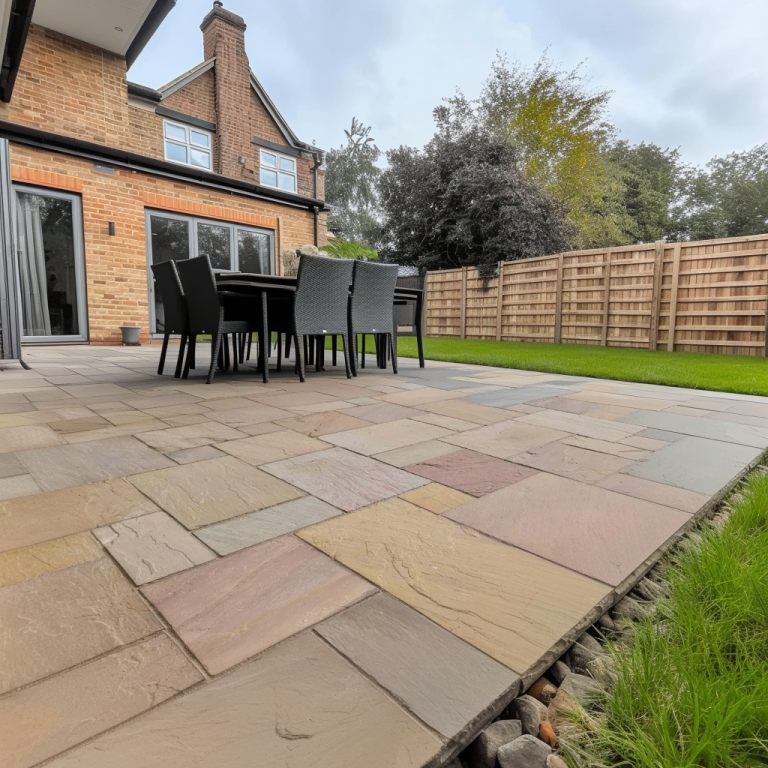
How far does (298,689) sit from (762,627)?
2.61ft

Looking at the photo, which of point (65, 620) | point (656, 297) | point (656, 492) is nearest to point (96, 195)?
point (65, 620)

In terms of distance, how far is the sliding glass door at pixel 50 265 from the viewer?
247 inches

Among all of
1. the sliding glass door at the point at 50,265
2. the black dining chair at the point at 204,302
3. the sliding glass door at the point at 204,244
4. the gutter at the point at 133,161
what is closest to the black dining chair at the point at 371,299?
the black dining chair at the point at 204,302

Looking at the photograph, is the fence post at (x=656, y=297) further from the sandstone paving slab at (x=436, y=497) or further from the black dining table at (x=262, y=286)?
the sandstone paving slab at (x=436, y=497)

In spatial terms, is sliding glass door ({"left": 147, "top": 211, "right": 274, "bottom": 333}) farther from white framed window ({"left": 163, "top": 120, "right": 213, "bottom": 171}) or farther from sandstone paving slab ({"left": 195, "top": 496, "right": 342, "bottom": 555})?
sandstone paving slab ({"left": 195, "top": 496, "right": 342, "bottom": 555})

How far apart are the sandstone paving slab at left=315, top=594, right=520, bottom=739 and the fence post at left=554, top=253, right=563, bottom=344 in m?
9.23

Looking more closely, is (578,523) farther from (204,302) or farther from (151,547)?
(204,302)

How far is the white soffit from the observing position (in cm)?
596

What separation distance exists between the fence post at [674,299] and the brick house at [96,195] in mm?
6623

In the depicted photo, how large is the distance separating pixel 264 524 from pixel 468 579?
0.51m

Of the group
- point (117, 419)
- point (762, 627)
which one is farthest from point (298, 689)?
point (117, 419)

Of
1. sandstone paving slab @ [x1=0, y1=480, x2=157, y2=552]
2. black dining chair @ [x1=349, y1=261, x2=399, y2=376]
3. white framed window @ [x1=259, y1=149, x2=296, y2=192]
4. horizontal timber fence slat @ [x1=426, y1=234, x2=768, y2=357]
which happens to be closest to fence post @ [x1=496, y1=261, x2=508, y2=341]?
horizontal timber fence slat @ [x1=426, y1=234, x2=768, y2=357]

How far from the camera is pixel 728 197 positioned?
67.7ft

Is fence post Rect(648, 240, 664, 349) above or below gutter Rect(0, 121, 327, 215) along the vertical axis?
below
